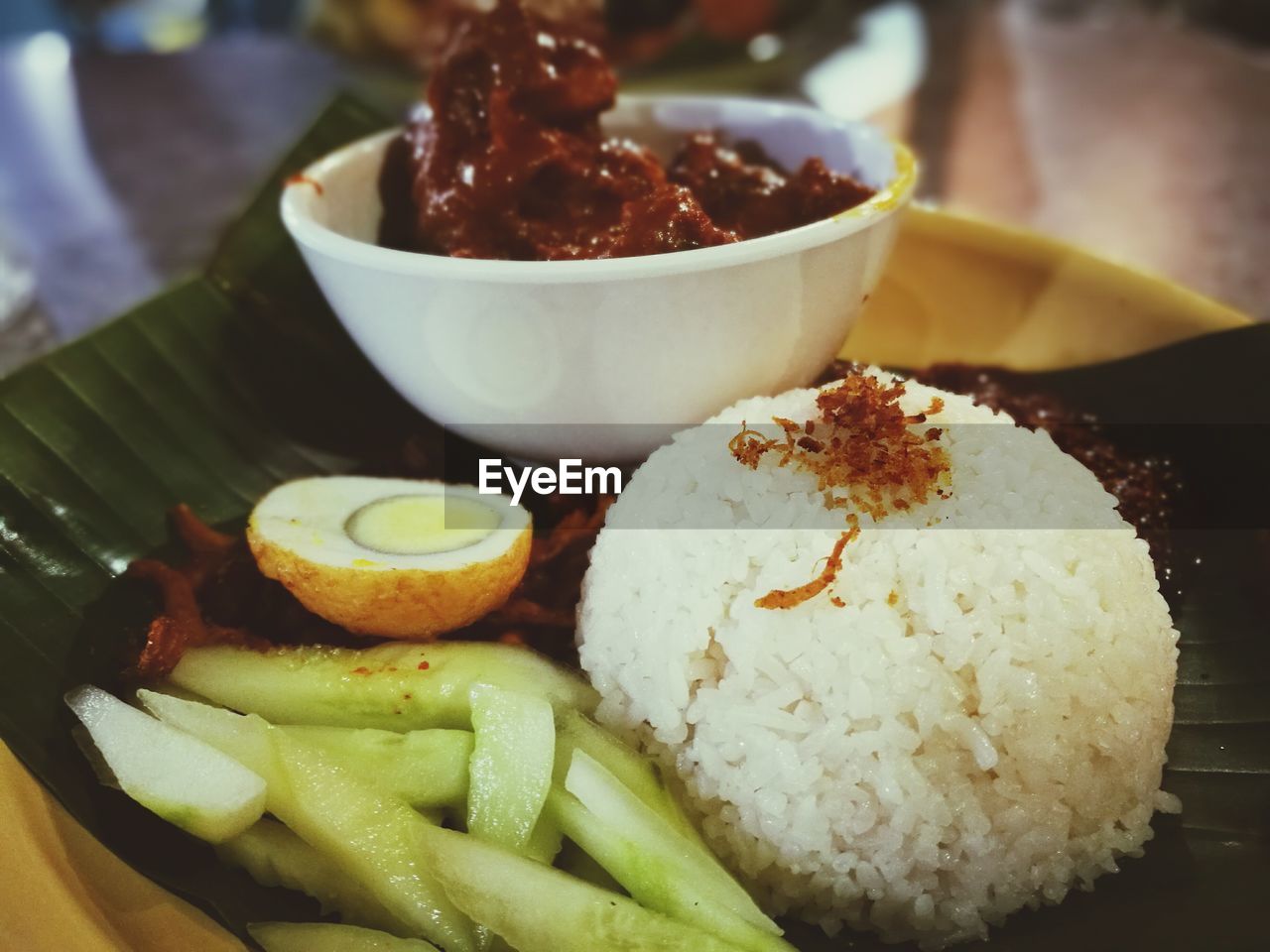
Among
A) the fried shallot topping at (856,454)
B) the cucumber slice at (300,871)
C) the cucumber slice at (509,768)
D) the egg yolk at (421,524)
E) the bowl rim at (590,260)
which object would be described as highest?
the bowl rim at (590,260)

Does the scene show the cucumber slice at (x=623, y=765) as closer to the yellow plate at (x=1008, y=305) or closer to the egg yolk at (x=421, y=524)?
the egg yolk at (x=421, y=524)

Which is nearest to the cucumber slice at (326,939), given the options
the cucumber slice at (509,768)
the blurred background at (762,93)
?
the cucumber slice at (509,768)

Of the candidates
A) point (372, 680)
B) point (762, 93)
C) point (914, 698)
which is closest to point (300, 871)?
point (372, 680)

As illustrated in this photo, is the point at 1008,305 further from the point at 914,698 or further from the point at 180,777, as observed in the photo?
the point at 180,777

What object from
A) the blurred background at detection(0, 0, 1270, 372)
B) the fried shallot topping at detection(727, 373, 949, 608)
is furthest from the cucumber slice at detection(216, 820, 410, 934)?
the blurred background at detection(0, 0, 1270, 372)

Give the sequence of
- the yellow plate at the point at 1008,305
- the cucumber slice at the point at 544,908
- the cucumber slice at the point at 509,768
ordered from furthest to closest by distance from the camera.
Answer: the yellow plate at the point at 1008,305
the cucumber slice at the point at 509,768
the cucumber slice at the point at 544,908

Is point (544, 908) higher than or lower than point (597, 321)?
lower

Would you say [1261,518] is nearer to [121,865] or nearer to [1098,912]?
[1098,912]

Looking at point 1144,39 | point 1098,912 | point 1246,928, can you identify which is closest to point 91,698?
point 1098,912
